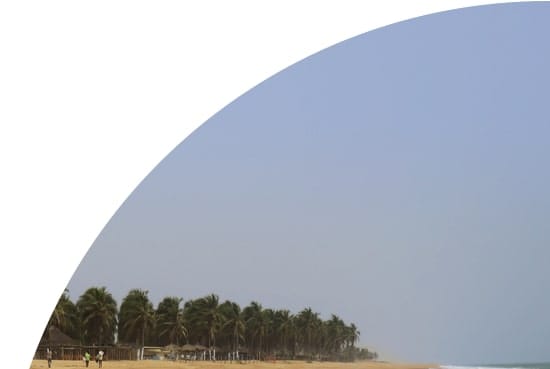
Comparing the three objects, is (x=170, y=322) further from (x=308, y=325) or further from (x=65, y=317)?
(x=308, y=325)

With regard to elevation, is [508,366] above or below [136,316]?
below

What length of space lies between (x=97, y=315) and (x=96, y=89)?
57.4 feet

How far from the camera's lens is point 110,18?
6555 mm

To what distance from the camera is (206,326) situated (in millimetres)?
25484

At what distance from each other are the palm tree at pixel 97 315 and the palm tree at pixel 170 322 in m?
1.28

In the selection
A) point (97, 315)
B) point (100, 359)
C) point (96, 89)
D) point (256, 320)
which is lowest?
point (100, 359)

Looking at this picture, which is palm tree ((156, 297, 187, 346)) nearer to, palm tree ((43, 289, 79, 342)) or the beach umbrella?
the beach umbrella

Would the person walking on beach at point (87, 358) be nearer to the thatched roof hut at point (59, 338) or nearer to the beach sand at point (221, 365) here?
the beach sand at point (221, 365)

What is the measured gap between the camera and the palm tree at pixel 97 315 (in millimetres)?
22797

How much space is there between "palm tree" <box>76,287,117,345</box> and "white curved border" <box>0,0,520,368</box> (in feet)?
51.7

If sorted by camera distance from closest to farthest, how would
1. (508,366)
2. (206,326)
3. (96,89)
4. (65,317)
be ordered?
(96,89) < (508,366) < (65,317) < (206,326)

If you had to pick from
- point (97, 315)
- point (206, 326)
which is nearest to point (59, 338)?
point (97, 315)

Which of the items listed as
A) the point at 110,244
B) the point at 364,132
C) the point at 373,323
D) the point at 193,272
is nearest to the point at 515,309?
the point at 373,323

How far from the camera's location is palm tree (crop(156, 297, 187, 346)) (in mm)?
24062
